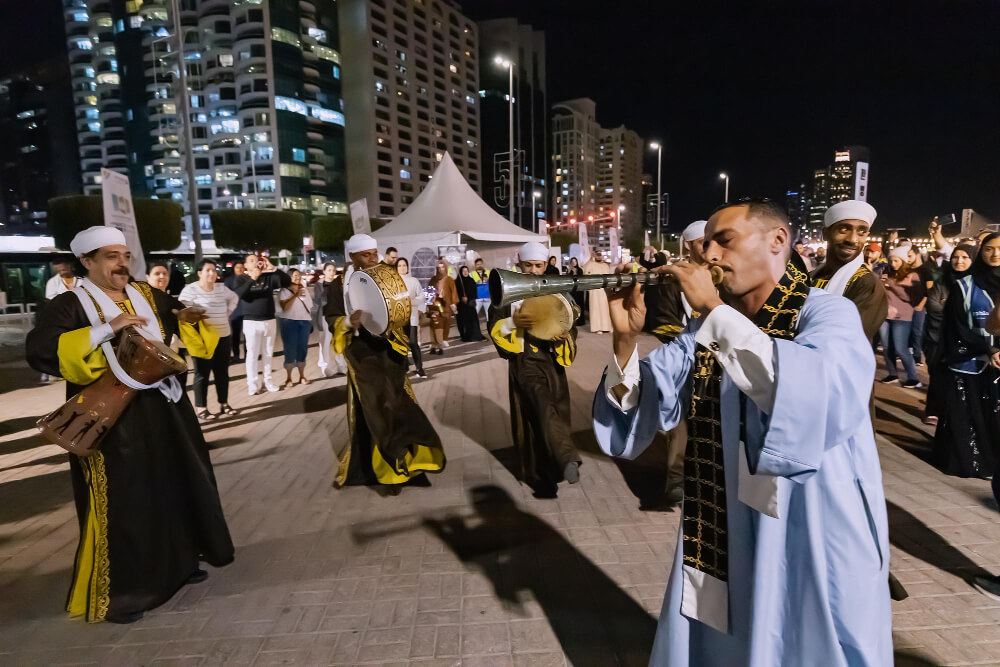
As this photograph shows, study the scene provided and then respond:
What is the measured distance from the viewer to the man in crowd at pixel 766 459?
141 centimetres

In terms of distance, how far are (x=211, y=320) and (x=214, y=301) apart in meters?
0.26

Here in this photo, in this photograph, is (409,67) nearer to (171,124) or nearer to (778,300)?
(171,124)

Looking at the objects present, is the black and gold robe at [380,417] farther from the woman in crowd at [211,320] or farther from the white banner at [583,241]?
the white banner at [583,241]

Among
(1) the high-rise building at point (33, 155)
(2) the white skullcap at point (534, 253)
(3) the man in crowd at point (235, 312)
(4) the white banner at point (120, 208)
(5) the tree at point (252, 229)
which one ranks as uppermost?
(1) the high-rise building at point (33, 155)

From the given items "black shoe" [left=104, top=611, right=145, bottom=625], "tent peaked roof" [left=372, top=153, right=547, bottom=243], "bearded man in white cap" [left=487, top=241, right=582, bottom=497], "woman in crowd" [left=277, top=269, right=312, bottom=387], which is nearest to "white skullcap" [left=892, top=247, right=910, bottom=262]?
"bearded man in white cap" [left=487, top=241, right=582, bottom=497]

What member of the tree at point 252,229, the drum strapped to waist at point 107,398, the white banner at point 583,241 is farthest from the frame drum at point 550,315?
the tree at point 252,229

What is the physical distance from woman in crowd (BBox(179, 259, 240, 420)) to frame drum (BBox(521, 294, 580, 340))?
4.78 metres

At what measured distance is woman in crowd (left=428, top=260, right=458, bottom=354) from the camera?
39.8ft

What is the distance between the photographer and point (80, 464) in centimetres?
305

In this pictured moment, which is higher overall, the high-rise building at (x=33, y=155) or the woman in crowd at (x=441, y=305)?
the high-rise building at (x=33, y=155)

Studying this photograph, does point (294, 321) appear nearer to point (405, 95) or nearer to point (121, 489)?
point (121, 489)

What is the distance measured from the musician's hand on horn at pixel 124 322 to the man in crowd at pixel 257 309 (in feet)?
18.2

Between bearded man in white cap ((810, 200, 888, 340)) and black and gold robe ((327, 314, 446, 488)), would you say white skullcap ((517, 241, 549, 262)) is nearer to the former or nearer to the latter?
black and gold robe ((327, 314, 446, 488))

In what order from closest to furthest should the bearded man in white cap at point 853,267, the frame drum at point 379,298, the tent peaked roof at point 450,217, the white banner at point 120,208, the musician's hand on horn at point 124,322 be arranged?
the musician's hand on horn at point 124,322, the bearded man in white cap at point 853,267, the frame drum at point 379,298, the white banner at point 120,208, the tent peaked roof at point 450,217
